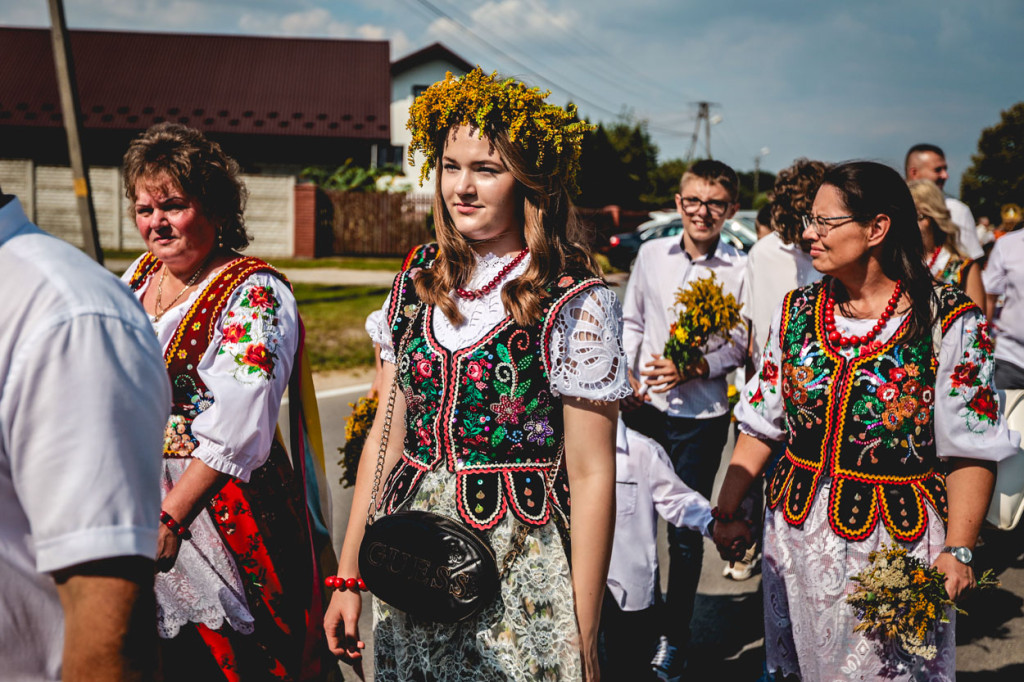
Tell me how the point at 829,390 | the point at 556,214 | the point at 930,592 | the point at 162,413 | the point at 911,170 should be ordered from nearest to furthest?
the point at 162,413 < the point at 556,214 < the point at 930,592 < the point at 829,390 < the point at 911,170

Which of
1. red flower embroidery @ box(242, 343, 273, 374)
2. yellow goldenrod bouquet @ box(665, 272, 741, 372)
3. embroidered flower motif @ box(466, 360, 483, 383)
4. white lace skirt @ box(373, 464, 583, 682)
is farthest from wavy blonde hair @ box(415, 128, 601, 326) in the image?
yellow goldenrod bouquet @ box(665, 272, 741, 372)

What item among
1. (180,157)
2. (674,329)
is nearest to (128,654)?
(180,157)

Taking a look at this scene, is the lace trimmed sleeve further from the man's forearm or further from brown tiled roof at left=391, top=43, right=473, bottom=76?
brown tiled roof at left=391, top=43, right=473, bottom=76

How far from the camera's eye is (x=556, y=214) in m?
2.30

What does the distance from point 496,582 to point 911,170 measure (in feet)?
18.0

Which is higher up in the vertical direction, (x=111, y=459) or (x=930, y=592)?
(x=111, y=459)

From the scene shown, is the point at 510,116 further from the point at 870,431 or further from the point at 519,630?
the point at 870,431

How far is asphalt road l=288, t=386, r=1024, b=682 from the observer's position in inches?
160

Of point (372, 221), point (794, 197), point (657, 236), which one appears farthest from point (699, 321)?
point (372, 221)

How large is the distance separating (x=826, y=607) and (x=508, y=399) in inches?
52.0

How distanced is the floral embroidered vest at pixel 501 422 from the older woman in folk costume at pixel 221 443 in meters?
0.66

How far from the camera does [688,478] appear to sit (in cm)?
440

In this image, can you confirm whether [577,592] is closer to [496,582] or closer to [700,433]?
[496,582]

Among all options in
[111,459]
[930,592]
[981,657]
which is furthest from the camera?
[981,657]
